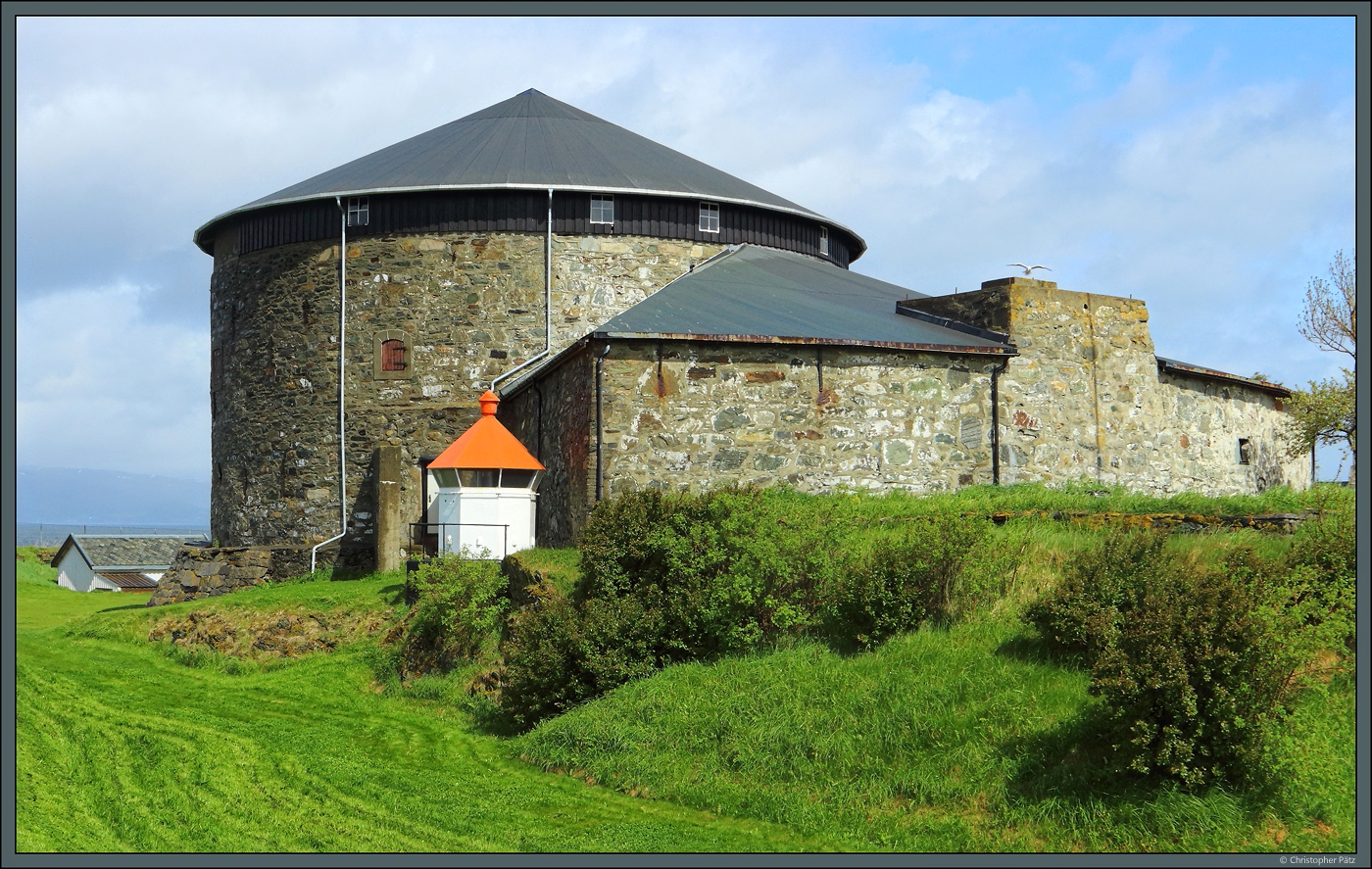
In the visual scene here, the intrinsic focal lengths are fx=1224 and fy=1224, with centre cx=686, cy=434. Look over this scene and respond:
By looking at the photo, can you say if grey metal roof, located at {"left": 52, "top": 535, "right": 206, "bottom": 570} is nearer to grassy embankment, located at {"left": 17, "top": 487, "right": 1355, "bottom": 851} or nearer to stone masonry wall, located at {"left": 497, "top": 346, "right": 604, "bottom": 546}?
stone masonry wall, located at {"left": 497, "top": 346, "right": 604, "bottom": 546}

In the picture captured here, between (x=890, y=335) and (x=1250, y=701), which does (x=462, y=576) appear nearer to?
(x=890, y=335)

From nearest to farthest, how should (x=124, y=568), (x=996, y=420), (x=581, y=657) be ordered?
(x=581, y=657) → (x=996, y=420) → (x=124, y=568)

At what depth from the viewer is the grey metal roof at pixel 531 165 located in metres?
25.1

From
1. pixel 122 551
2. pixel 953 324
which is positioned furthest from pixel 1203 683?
pixel 122 551

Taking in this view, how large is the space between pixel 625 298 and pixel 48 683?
43.1 ft

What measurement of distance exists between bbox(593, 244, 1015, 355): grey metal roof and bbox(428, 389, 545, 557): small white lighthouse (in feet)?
8.71

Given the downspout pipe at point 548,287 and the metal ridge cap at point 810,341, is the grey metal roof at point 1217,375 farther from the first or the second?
the downspout pipe at point 548,287

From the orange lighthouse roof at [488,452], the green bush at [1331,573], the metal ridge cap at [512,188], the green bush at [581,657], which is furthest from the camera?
the metal ridge cap at [512,188]

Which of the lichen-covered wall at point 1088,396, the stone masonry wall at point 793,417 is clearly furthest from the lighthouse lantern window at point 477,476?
the lichen-covered wall at point 1088,396

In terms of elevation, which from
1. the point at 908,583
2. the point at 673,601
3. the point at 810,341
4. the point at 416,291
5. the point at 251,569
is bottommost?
the point at 251,569

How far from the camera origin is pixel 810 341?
704 inches

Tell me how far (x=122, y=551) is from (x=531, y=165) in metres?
34.3

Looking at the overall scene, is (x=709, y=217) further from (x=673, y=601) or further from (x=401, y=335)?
(x=673, y=601)

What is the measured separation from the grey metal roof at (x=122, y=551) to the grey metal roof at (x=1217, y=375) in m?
38.7
